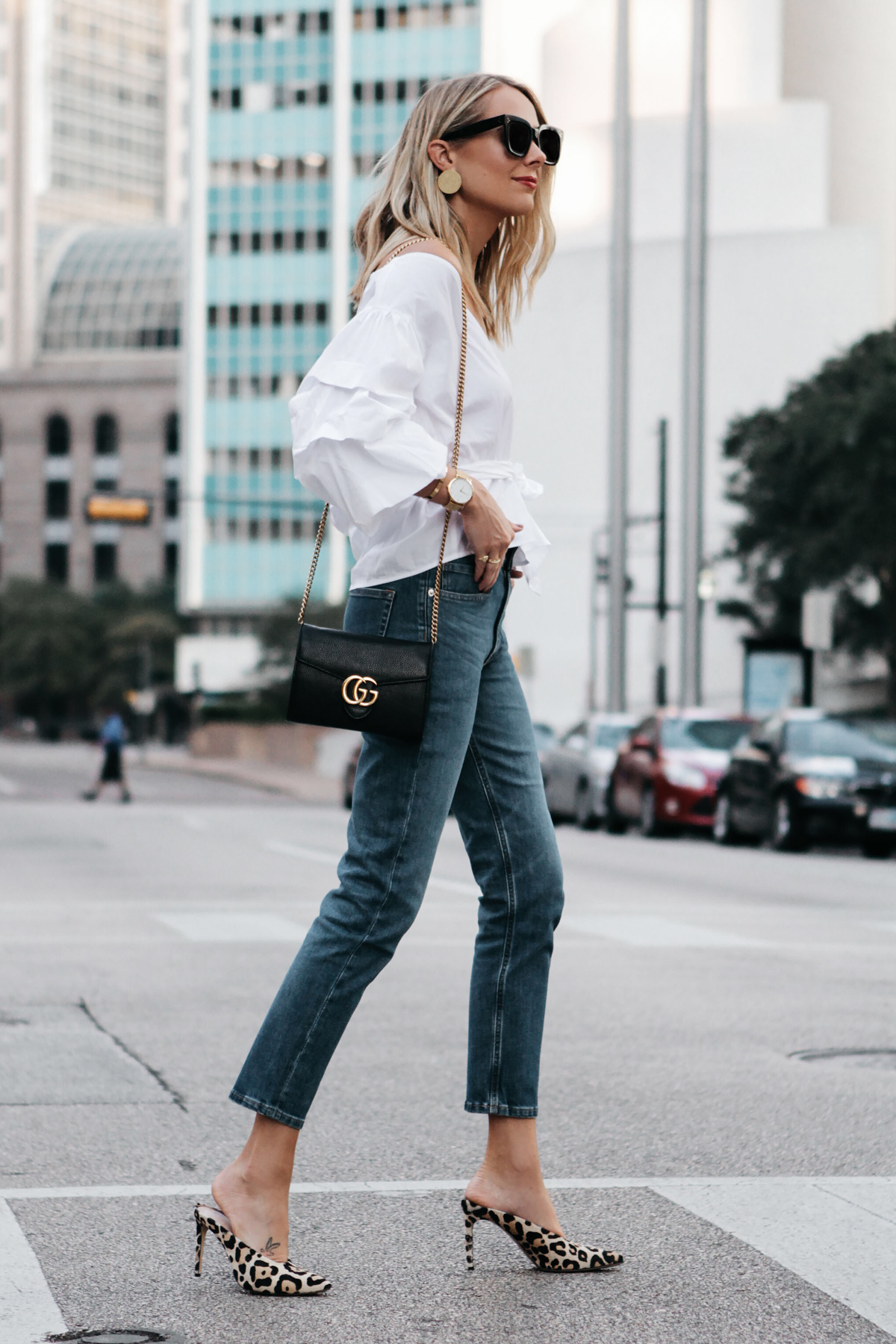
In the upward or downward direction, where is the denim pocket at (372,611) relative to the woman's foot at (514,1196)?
upward

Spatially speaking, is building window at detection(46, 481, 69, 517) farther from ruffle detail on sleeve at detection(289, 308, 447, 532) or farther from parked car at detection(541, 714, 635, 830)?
ruffle detail on sleeve at detection(289, 308, 447, 532)

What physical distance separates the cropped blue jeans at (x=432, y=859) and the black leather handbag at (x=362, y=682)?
0.05 meters

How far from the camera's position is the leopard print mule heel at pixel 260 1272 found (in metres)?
3.30

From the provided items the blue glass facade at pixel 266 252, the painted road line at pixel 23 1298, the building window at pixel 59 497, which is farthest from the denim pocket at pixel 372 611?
the building window at pixel 59 497

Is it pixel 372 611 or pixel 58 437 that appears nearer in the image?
pixel 372 611

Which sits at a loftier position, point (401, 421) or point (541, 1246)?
point (401, 421)

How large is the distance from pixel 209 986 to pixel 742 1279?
4521 mm

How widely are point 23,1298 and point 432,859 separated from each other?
38.5 inches

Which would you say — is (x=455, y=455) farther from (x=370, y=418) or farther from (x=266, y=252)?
(x=266, y=252)

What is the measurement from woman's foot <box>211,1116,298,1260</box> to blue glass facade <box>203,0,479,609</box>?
92.1m

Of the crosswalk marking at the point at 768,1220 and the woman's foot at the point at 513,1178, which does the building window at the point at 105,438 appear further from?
the woman's foot at the point at 513,1178

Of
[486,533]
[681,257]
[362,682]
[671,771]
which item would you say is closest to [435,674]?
[362,682]

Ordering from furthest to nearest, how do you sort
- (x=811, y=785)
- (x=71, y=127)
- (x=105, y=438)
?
(x=71, y=127), (x=105, y=438), (x=811, y=785)

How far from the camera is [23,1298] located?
327cm
